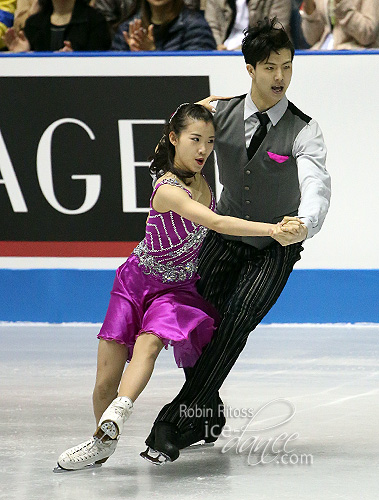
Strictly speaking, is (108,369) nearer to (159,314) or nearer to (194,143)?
(159,314)

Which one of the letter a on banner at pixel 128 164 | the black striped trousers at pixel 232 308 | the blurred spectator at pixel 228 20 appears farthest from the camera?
the blurred spectator at pixel 228 20

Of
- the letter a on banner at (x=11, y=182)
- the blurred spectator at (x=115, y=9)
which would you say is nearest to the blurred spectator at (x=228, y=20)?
the blurred spectator at (x=115, y=9)

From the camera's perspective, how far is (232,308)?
3086 millimetres

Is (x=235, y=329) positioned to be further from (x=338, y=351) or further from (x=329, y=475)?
(x=338, y=351)

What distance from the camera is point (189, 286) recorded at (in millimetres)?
3148

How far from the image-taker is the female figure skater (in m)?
2.98

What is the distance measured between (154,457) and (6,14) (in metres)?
4.53

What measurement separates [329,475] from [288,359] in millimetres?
1961

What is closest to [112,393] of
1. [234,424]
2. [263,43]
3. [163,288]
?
[163,288]

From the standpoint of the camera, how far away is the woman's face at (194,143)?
3.06 meters

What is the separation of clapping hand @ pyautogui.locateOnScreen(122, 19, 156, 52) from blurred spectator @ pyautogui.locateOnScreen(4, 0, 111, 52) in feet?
0.69

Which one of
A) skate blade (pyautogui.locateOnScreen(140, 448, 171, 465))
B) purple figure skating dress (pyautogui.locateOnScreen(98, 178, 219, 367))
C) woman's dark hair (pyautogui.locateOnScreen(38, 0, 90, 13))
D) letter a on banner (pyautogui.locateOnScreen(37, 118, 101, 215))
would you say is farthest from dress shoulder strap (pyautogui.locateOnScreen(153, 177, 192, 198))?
woman's dark hair (pyautogui.locateOnScreen(38, 0, 90, 13))

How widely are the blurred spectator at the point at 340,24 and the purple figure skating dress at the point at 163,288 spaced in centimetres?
328

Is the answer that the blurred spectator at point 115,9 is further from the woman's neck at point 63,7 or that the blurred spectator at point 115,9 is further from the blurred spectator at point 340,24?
the blurred spectator at point 340,24
